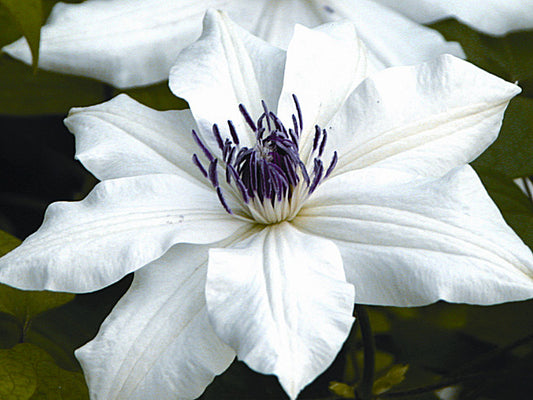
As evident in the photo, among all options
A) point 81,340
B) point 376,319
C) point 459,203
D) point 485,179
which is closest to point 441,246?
point 459,203

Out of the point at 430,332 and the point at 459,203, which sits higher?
the point at 459,203

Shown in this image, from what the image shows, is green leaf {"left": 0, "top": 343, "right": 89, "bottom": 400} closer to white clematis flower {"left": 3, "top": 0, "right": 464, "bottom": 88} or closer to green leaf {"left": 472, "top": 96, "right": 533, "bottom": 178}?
white clematis flower {"left": 3, "top": 0, "right": 464, "bottom": 88}

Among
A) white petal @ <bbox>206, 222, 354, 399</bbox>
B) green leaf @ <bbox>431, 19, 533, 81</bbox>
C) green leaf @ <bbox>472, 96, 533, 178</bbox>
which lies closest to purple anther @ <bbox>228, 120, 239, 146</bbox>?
white petal @ <bbox>206, 222, 354, 399</bbox>

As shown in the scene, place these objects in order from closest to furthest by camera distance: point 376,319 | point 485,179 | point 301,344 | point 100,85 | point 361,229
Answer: point 301,344
point 361,229
point 485,179
point 100,85
point 376,319

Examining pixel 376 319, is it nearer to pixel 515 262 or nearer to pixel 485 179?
pixel 485 179

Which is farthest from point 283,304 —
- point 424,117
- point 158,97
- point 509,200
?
point 158,97

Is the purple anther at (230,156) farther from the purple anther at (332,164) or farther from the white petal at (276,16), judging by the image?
the white petal at (276,16)
